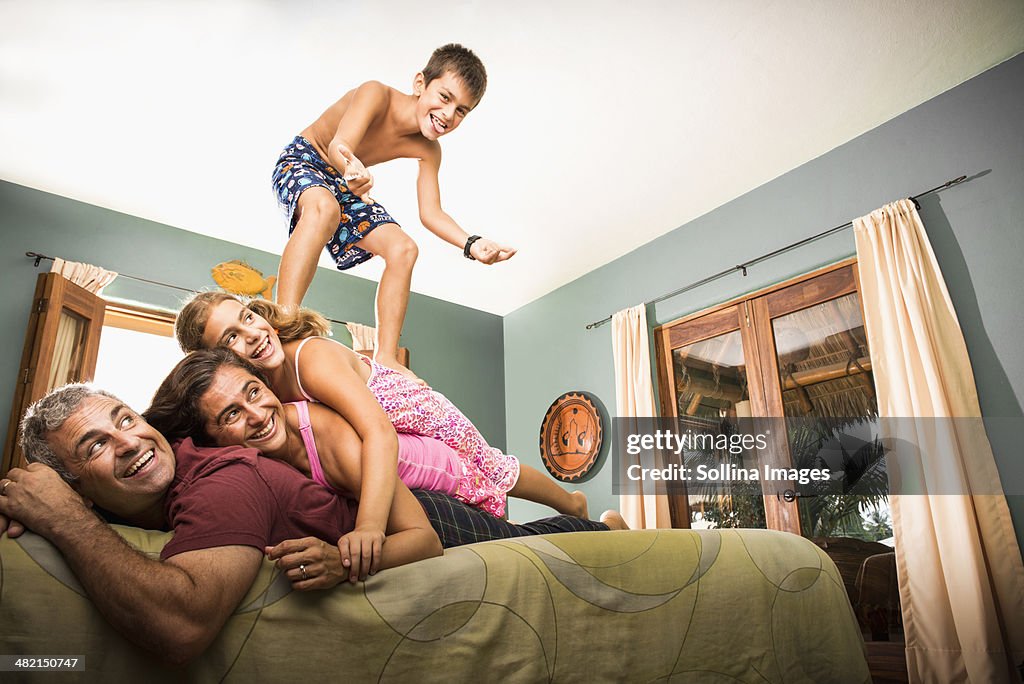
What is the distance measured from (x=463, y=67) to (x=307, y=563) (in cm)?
158

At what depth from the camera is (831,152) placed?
3.59m

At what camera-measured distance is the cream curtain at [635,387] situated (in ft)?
13.2

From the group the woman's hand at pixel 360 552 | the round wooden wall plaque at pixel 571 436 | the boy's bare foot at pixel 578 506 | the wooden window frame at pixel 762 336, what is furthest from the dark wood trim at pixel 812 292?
the woman's hand at pixel 360 552

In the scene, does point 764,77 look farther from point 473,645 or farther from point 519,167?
point 473,645

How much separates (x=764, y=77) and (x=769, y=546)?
2605 mm

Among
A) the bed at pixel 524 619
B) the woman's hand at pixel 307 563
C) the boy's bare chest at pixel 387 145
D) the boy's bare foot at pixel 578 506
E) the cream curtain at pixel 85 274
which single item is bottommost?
the bed at pixel 524 619

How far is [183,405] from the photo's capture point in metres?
1.11

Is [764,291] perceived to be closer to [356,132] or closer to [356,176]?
[356,132]

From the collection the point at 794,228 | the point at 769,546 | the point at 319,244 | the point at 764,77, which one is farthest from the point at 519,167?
the point at 769,546

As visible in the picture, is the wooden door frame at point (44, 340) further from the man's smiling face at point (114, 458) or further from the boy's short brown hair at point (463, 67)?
the man's smiling face at point (114, 458)

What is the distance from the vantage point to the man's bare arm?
2.22ft

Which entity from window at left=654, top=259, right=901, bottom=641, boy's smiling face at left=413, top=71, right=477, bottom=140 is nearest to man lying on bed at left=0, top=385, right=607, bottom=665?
boy's smiling face at left=413, top=71, right=477, bottom=140

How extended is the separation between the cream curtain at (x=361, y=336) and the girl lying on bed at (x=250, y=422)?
3492 mm

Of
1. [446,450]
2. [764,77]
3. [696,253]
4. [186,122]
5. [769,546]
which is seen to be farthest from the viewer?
[696,253]
